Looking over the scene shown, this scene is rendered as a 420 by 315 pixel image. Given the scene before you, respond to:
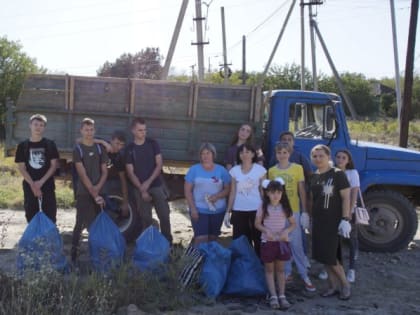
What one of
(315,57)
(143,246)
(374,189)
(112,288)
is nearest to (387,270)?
(374,189)

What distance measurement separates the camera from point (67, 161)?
7.28 m

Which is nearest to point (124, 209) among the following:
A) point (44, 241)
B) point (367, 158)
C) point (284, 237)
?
point (44, 241)

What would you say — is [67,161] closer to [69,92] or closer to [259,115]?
[69,92]

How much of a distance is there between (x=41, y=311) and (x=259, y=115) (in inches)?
154

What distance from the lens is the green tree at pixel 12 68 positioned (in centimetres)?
3026

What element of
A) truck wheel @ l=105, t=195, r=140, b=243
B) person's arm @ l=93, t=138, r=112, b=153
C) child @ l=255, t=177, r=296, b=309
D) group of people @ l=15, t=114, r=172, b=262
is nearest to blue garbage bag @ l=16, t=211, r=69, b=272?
group of people @ l=15, t=114, r=172, b=262

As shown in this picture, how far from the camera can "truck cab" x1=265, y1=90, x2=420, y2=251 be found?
6.80m

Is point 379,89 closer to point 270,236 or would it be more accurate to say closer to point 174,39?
point 174,39

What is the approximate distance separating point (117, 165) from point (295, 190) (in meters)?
2.28

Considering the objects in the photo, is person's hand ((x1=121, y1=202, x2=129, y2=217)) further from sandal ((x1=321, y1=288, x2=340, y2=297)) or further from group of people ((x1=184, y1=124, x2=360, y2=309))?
sandal ((x1=321, y1=288, x2=340, y2=297))

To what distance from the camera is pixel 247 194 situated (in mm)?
5297

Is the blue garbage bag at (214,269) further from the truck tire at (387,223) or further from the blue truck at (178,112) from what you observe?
the truck tire at (387,223)

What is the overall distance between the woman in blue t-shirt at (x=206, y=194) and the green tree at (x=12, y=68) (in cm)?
2736

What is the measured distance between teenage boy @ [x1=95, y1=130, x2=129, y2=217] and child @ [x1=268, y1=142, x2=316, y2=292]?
196cm
